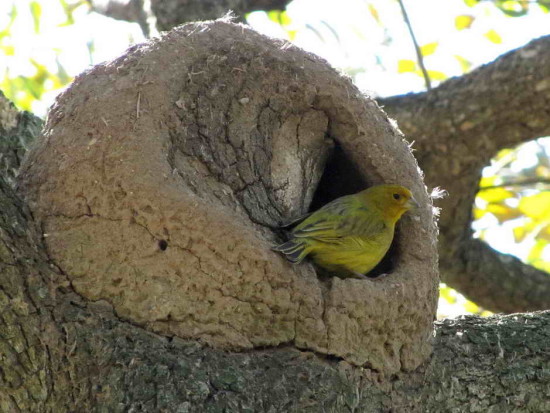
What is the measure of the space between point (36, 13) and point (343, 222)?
3800 millimetres

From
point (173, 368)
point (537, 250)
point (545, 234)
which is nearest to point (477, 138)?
point (545, 234)

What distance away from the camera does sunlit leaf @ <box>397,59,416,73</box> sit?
314 inches

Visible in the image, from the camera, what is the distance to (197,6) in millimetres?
7109

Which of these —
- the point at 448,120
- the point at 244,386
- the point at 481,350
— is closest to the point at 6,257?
the point at 244,386

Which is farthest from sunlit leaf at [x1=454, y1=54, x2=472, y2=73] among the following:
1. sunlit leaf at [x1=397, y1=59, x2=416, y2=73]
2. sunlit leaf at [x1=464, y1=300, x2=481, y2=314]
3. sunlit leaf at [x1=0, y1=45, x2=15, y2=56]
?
sunlit leaf at [x1=0, y1=45, x2=15, y2=56]

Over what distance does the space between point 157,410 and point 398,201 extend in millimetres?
2178

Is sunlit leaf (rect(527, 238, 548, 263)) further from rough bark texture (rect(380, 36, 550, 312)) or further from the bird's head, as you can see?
the bird's head

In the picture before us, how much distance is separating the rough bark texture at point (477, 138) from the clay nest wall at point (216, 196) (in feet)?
4.28

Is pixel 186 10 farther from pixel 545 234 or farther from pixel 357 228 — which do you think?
pixel 545 234

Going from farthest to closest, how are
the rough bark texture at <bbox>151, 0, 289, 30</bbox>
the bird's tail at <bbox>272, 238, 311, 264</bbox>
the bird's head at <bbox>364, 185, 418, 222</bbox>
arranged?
the rough bark texture at <bbox>151, 0, 289, 30</bbox>, the bird's head at <bbox>364, 185, 418, 222</bbox>, the bird's tail at <bbox>272, 238, 311, 264</bbox>

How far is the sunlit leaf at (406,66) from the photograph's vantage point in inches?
314

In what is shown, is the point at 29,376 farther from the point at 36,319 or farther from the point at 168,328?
the point at 168,328

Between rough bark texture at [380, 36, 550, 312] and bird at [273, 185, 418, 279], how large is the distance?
144cm

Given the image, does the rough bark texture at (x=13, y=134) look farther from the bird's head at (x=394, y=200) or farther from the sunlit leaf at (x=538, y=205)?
the sunlit leaf at (x=538, y=205)
